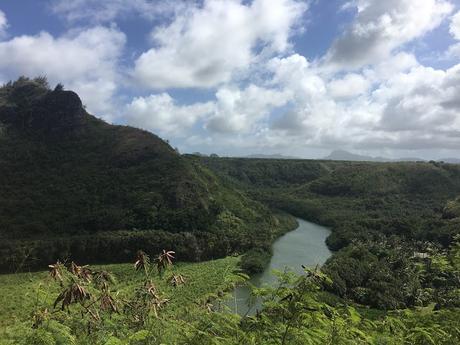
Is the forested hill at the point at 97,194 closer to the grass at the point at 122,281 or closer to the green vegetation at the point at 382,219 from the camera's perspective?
the grass at the point at 122,281

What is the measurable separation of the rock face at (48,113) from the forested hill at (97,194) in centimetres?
27

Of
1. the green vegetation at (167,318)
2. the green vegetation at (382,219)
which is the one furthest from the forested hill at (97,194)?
the green vegetation at (167,318)

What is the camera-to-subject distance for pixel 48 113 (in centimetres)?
13162

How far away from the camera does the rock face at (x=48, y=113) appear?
129m

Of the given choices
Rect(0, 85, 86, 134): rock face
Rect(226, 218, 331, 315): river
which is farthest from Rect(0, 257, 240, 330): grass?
Rect(0, 85, 86, 134): rock face

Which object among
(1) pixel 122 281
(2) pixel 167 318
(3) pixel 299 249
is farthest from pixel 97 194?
(2) pixel 167 318

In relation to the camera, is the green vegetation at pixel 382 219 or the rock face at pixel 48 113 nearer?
the green vegetation at pixel 382 219

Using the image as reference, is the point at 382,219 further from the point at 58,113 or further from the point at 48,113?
the point at 48,113

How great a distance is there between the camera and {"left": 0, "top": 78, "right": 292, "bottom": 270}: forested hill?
78312 millimetres

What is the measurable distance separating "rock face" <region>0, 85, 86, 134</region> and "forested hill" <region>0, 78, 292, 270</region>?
27cm

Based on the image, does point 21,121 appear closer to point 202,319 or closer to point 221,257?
point 221,257

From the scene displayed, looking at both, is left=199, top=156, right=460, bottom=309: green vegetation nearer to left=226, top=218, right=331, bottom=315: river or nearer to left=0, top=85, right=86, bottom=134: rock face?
left=226, top=218, right=331, bottom=315: river

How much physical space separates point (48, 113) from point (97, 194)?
44912 millimetres

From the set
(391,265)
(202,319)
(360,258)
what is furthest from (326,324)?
(360,258)
